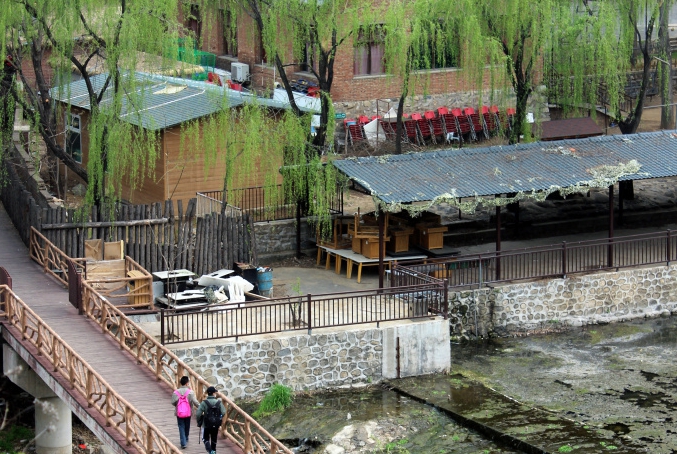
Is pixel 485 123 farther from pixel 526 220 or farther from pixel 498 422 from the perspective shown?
Answer: pixel 498 422

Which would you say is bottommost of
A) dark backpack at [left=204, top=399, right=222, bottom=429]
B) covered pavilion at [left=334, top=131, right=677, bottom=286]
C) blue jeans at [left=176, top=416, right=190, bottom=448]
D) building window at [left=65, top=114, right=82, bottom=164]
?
blue jeans at [left=176, top=416, right=190, bottom=448]

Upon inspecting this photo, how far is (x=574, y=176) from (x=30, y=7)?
1343 cm

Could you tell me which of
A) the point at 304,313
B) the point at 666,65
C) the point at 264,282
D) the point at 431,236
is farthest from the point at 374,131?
the point at 304,313

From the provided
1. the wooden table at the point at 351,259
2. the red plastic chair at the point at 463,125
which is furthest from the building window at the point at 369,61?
the wooden table at the point at 351,259

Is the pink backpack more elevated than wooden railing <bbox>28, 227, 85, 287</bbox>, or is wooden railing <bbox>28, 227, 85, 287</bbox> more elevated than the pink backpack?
wooden railing <bbox>28, 227, 85, 287</bbox>

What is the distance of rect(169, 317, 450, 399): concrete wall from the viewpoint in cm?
2719

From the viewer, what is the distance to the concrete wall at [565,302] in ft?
103

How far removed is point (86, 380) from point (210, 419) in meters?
2.96

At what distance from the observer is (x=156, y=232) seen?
31469 mm

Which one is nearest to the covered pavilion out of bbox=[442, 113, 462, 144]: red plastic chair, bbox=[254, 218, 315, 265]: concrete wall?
bbox=[254, 218, 315, 265]: concrete wall

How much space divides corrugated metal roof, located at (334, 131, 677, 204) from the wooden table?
1.84 meters

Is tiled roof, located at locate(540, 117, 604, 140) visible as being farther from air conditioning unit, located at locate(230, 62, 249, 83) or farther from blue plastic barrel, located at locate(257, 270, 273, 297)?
blue plastic barrel, located at locate(257, 270, 273, 297)

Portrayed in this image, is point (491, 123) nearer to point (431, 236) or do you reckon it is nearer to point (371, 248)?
point (431, 236)

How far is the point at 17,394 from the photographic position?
28.5 metres
